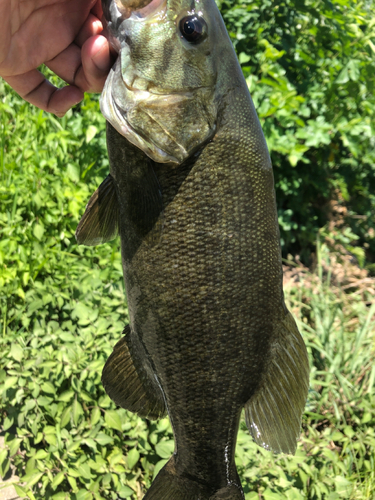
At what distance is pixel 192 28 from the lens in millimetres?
1254

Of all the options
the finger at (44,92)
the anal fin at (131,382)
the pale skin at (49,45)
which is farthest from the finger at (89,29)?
the anal fin at (131,382)

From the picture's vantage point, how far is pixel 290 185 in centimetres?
437

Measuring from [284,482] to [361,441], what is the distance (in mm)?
A: 874

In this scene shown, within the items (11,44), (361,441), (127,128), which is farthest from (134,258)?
(361,441)

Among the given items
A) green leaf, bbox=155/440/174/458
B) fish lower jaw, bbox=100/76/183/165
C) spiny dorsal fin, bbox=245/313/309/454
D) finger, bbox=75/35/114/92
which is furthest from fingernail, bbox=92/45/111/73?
green leaf, bbox=155/440/174/458

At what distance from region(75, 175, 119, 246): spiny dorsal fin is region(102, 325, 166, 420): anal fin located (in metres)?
0.37

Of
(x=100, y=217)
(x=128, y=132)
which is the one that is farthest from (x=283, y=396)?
(x=128, y=132)

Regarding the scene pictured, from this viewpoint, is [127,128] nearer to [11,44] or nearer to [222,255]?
[222,255]

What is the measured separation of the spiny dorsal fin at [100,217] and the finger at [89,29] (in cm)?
66

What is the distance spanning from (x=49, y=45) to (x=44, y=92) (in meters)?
0.21

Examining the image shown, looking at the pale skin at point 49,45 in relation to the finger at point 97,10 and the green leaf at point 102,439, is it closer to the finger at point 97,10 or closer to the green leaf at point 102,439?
the finger at point 97,10

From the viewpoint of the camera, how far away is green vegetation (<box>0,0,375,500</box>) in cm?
228

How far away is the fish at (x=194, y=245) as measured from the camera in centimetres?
126

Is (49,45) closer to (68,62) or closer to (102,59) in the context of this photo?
(68,62)
